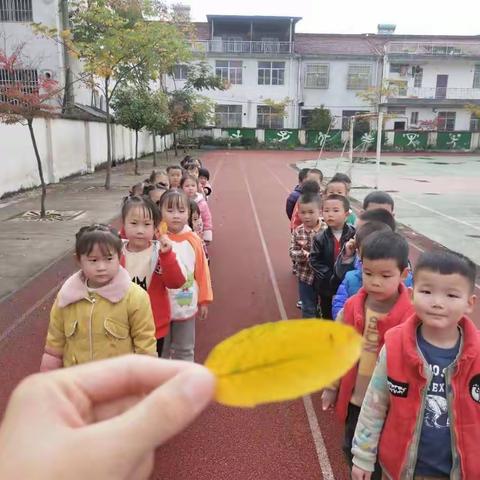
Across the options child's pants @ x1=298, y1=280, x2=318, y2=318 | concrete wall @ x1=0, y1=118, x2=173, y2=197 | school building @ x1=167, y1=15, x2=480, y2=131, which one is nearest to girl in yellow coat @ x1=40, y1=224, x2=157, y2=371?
child's pants @ x1=298, y1=280, x2=318, y2=318

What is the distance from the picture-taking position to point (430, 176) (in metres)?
20.2

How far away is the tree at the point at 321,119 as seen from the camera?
38188 millimetres

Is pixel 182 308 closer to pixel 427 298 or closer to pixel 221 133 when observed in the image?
pixel 427 298

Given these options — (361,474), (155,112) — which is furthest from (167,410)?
(155,112)

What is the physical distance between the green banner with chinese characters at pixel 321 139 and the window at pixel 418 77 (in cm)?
760

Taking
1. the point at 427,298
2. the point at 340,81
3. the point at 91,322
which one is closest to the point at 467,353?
the point at 427,298

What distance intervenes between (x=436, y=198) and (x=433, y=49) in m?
30.6

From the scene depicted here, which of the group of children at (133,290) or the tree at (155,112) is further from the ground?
the tree at (155,112)

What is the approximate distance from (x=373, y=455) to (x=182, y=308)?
1.59 metres

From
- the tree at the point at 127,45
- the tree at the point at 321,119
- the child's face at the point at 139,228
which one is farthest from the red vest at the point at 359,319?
the tree at the point at 321,119

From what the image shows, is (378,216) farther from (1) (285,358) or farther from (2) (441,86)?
(2) (441,86)

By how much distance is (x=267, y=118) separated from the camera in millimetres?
40094

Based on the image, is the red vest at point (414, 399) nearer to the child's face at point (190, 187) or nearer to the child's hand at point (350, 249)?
the child's hand at point (350, 249)

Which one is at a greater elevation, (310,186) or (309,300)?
(310,186)
